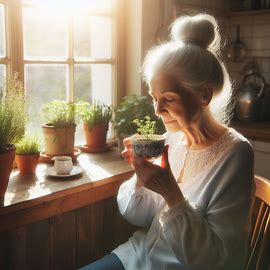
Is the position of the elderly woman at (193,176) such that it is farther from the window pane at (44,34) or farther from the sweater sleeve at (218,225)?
the window pane at (44,34)

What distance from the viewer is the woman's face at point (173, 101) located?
1142mm

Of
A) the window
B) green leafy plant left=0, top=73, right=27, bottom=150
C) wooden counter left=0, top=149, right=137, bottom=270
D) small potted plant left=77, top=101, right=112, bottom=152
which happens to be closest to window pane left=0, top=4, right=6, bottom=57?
the window

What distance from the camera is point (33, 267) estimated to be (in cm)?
150

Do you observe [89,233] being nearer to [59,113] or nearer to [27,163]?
[27,163]

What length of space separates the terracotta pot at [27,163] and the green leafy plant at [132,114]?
1.40ft

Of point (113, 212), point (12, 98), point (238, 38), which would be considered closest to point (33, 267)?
point (113, 212)

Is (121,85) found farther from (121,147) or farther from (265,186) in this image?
(265,186)

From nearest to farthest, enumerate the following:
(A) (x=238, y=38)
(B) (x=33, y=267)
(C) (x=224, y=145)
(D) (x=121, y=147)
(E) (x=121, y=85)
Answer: (C) (x=224, y=145) < (B) (x=33, y=267) < (D) (x=121, y=147) < (E) (x=121, y=85) < (A) (x=238, y=38)

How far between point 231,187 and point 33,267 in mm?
843

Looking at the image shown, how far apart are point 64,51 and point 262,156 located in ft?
4.29

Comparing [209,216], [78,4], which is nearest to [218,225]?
[209,216]

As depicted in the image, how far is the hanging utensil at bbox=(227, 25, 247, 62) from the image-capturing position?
293 centimetres

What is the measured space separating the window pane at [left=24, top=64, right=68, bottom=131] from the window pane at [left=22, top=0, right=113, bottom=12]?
27 centimetres

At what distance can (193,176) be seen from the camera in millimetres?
1237
